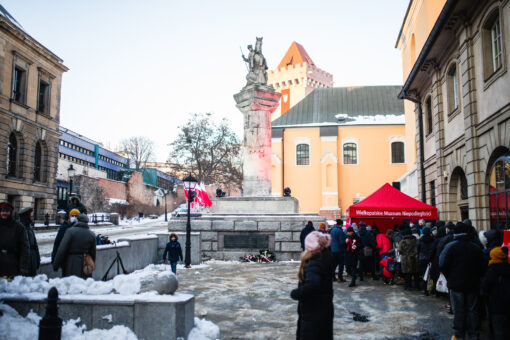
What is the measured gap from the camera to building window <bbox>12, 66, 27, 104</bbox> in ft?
108

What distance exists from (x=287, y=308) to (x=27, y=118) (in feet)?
102

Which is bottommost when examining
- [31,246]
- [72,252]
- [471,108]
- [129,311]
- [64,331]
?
[64,331]

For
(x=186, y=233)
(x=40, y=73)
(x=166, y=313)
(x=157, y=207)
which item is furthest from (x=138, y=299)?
(x=157, y=207)

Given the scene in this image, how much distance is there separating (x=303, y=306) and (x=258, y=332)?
106 inches

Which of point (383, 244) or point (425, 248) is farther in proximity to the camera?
point (383, 244)

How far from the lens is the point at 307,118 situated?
164 feet

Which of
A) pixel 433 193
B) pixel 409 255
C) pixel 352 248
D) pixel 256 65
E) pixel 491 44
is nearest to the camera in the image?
pixel 409 255

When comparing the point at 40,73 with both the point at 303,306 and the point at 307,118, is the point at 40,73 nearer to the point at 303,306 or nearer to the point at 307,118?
the point at 307,118

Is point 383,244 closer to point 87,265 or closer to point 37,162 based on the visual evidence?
point 87,265

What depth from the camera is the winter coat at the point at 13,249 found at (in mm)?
6715

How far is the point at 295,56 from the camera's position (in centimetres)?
7456

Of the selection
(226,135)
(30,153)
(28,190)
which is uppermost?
(226,135)

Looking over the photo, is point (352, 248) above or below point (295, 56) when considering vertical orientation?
below

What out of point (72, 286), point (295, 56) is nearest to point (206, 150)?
point (295, 56)
